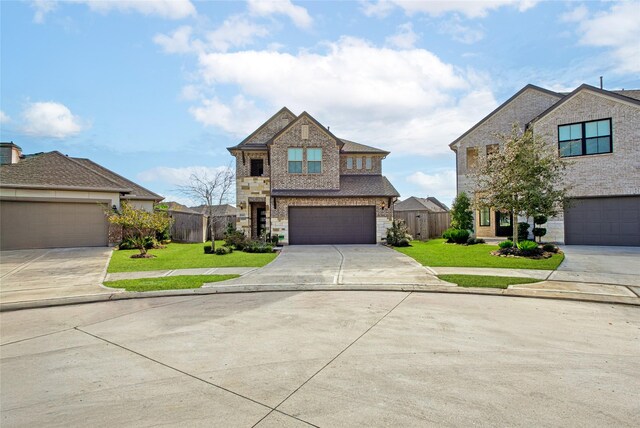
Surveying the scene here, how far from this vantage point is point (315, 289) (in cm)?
879

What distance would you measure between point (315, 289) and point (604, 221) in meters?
16.0

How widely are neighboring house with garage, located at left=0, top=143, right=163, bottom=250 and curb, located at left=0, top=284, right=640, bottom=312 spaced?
12.1 meters

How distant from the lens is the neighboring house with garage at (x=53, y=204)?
16938 mm

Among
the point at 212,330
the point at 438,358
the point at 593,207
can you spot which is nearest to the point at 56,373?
the point at 212,330

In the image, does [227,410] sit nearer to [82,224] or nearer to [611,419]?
[611,419]

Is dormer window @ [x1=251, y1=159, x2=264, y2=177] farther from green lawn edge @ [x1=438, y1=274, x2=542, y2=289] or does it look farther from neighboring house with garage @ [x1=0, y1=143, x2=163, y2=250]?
green lawn edge @ [x1=438, y1=274, x2=542, y2=289]

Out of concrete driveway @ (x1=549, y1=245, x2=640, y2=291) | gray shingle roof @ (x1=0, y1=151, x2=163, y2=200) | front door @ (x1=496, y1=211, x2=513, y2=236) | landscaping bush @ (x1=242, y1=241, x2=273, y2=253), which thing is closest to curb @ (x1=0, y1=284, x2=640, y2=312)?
concrete driveway @ (x1=549, y1=245, x2=640, y2=291)

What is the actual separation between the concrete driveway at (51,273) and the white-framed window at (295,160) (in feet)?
34.9

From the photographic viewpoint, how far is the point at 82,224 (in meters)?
18.4

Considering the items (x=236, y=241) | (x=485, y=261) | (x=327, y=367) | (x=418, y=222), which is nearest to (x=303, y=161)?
(x=236, y=241)

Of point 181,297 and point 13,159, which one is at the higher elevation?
point 13,159

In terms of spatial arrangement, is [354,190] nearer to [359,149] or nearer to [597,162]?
[359,149]

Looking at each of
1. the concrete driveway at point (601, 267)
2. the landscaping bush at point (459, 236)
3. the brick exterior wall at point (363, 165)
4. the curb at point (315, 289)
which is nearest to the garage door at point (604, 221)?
the concrete driveway at point (601, 267)

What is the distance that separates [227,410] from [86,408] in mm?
1398
